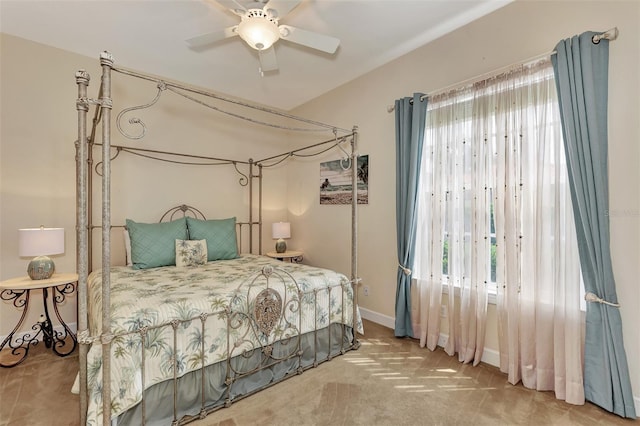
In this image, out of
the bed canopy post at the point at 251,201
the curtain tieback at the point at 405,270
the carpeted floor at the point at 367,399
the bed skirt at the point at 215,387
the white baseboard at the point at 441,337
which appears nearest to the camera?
the bed skirt at the point at 215,387

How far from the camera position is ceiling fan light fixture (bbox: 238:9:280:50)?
82.0 inches

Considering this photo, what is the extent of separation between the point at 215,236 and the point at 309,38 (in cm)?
226

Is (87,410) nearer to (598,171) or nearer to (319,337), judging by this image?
(319,337)

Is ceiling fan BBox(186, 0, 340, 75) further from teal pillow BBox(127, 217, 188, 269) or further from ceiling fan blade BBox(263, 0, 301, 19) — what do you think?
teal pillow BBox(127, 217, 188, 269)

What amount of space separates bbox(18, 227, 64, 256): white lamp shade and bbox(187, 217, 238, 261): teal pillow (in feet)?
3.73

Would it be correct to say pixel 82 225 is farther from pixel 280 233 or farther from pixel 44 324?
pixel 280 233

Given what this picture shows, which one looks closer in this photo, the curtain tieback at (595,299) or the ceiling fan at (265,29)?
the curtain tieback at (595,299)

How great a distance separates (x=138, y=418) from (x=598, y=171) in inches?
122

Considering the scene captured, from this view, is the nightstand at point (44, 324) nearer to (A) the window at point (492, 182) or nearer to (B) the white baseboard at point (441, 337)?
(B) the white baseboard at point (441, 337)

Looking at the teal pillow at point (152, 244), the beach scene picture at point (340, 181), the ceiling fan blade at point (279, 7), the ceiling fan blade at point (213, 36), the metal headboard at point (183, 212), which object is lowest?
the teal pillow at point (152, 244)

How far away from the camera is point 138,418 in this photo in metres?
1.73

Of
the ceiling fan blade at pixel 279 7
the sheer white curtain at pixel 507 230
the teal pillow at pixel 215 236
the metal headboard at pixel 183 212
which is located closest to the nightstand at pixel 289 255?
the teal pillow at pixel 215 236

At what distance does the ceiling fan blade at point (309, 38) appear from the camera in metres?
2.27

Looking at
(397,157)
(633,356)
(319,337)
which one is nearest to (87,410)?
(319,337)
